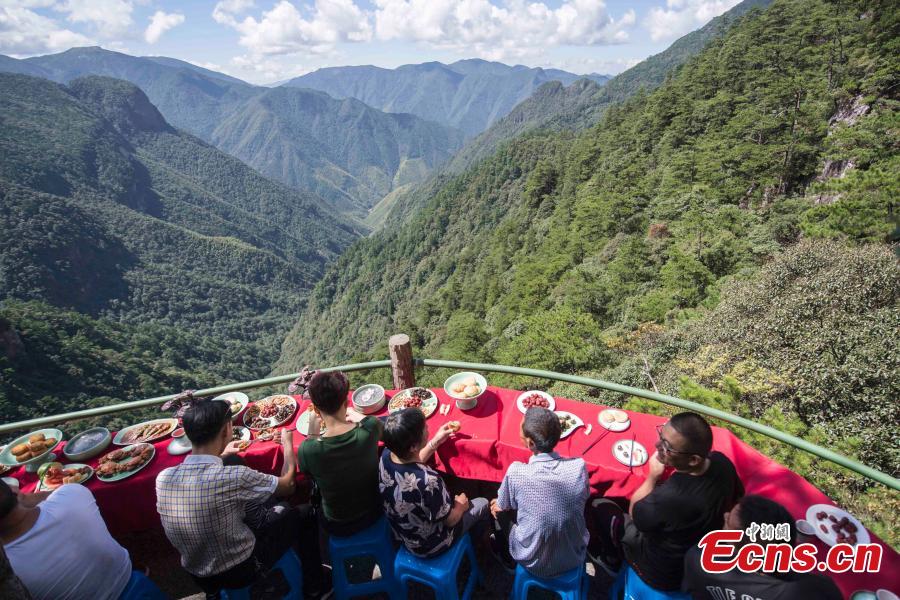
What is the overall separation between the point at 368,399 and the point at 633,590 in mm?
A: 3125

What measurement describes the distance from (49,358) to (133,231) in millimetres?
123639

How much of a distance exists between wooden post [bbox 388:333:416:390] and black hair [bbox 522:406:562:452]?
91.6 inches

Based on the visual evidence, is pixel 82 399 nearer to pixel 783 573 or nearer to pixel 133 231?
pixel 783 573

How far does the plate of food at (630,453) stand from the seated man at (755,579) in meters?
0.89

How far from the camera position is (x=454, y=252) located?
106 m

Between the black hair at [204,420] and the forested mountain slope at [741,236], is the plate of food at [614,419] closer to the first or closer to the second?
the forested mountain slope at [741,236]

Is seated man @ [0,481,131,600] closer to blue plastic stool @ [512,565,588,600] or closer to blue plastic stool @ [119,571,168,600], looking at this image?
blue plastic stool @ [119,571,168,600]

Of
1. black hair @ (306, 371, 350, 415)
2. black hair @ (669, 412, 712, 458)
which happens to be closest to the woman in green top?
black hair @ (306, 371, 350, 415)

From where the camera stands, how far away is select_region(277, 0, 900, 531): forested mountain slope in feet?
38.1

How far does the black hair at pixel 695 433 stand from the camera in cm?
299

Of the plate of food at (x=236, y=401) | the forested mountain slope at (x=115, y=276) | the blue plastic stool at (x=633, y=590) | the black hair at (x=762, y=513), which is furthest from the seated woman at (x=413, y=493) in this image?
the forested mountain slope at (x=115, y=276)

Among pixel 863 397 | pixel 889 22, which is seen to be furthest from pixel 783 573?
pixel 889 22

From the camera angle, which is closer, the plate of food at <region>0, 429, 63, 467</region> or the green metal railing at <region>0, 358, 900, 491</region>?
the green metal railing at <region>0, 358, 900, 491</region>

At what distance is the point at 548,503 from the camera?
3.31 m
